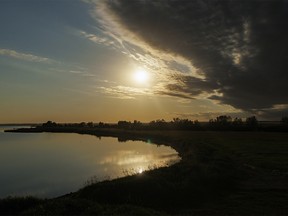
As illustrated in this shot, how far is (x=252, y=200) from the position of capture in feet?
73.4

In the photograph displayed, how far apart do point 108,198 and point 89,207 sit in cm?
517

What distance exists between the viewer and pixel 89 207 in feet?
57.7

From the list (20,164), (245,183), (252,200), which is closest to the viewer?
(252,200)

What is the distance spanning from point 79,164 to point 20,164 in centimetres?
973

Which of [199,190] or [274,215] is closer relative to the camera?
[274,215]

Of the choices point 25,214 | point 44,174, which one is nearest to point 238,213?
point 25,214

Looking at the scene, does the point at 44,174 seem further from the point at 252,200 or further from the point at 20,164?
the point at 252,200

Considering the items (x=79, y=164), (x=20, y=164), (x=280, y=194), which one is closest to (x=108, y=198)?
(x=280, y=194)

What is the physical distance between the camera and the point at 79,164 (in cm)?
5272

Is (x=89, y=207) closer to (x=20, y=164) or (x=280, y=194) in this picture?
(x=280, y=194)

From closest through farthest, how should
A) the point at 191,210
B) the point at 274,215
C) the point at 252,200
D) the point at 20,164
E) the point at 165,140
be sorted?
the point at 274,215 → the point at 191,210 → the point at 252,200 → the point at 20,164 → the point at 165,140

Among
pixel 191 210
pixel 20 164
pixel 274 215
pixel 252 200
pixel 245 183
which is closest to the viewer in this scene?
pixel 274 215

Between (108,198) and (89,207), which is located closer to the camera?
(89,207)

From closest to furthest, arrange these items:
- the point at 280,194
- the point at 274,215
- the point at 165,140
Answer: the point at 274,215 → the point at 280,194 → the point at 165,140
